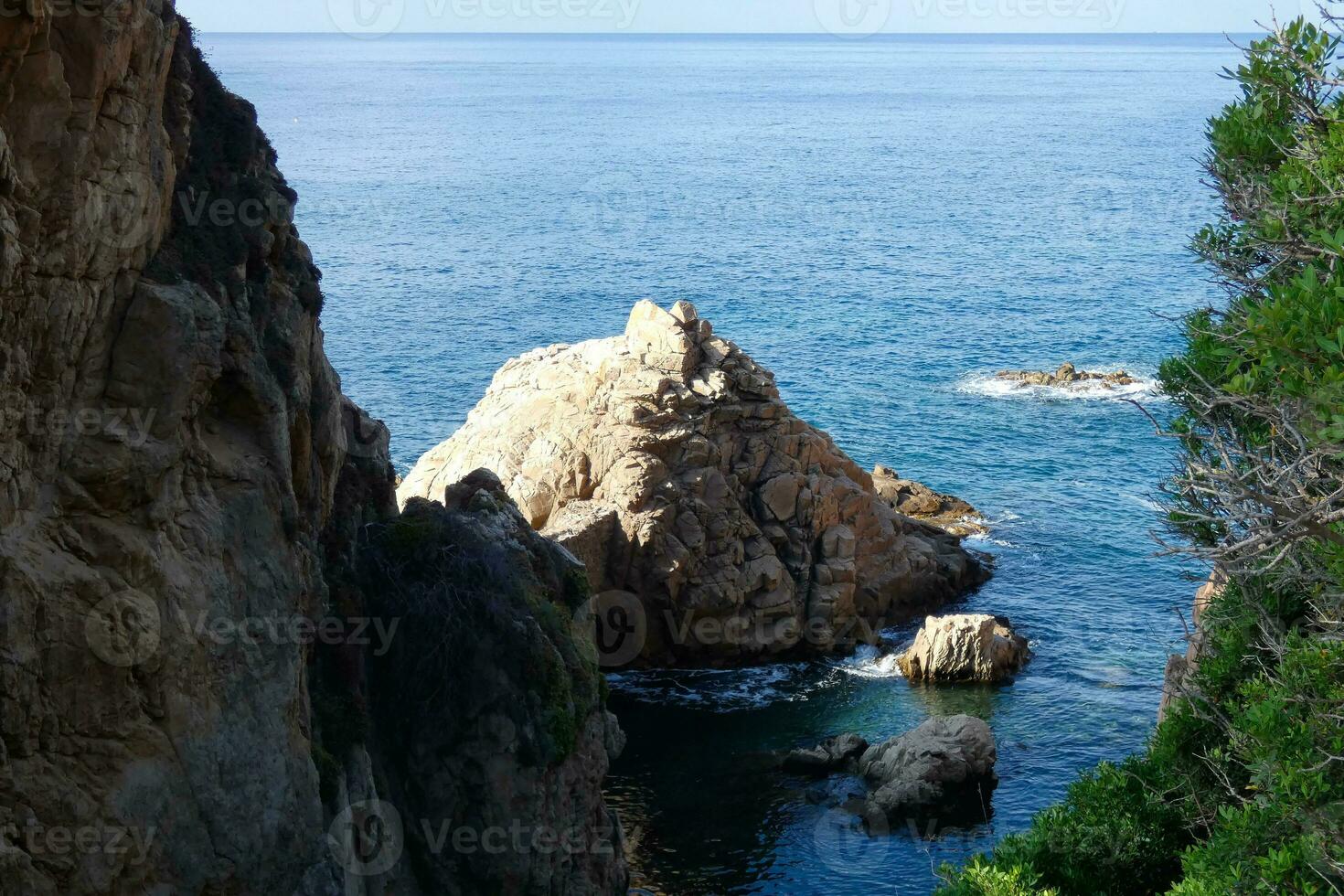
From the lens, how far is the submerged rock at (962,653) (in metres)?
43.0

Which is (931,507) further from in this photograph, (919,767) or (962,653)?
(919,767)

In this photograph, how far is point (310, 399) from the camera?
85.1 ft

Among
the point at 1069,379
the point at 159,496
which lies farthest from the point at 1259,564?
the point at 1069,379

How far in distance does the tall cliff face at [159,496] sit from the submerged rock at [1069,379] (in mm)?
57219

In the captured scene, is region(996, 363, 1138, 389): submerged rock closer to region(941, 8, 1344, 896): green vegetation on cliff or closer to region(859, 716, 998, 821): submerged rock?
region(859, 716, 998, 821): submerged rock

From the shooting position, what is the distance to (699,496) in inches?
1836

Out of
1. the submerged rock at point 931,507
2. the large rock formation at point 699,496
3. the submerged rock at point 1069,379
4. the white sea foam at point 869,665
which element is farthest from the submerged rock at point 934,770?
the submerged rock at point 1069,379

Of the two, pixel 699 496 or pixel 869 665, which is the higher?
pixel 699 496

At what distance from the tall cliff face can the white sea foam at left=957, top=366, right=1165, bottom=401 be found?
55006mm

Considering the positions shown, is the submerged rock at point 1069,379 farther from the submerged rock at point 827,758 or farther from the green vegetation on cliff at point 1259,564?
the green vegetation on cliff at point 1259,564

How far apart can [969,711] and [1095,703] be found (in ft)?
13.5

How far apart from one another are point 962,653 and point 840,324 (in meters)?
48.8

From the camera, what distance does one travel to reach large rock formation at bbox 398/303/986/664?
4522 cm

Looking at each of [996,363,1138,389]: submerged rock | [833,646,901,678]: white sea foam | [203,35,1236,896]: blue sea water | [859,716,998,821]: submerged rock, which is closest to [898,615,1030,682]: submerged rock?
[203,35,1236,896]: blue sea water
